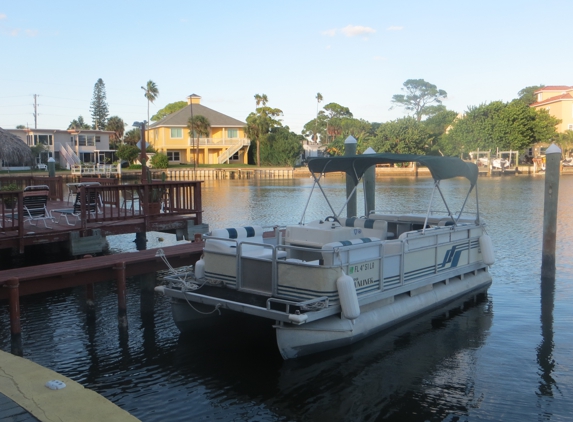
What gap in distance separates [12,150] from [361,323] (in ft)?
69.9

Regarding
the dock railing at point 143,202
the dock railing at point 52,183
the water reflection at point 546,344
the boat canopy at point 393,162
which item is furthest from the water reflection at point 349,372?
the dock railing at point 52,183

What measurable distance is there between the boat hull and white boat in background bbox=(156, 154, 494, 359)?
2cm

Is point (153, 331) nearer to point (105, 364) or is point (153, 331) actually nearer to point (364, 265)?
point (105, 364)

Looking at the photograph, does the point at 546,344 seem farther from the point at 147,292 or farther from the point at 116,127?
the point at 116,127

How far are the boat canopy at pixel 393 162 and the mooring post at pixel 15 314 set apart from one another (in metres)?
6.47

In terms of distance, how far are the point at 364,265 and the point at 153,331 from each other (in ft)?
14.3

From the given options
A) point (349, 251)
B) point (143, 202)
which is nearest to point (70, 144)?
point (143, 202)

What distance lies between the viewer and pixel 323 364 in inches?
366

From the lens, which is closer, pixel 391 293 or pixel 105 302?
pixel 391 293

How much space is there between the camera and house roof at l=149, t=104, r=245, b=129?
78.4 metres

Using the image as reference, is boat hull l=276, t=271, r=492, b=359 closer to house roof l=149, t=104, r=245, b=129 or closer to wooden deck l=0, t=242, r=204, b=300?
wooden deck l=0, t=242, r=204, b=300

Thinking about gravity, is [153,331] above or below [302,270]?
below

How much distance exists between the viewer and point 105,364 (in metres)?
9.40

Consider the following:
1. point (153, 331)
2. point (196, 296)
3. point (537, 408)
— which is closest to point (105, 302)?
point (153, 331)
